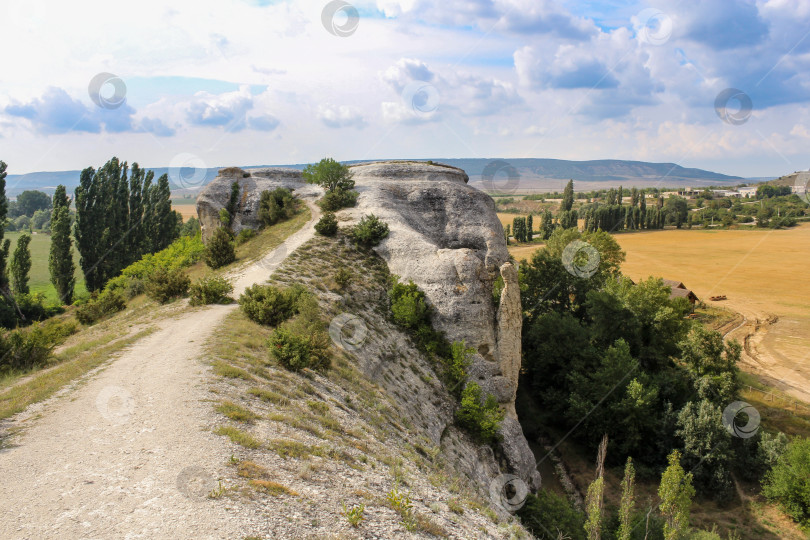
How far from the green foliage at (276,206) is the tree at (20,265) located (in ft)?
95.0

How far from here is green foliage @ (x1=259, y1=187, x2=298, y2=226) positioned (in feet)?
121

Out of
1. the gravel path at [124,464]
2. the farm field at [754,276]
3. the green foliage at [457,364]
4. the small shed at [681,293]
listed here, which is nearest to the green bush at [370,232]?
the green foliage at [457,364]

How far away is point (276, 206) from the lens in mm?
37188

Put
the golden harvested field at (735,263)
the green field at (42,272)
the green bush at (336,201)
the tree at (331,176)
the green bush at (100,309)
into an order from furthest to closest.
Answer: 1. the golden harvested field at (735,263)
2. the green field at (42,272)
3. the tree at (331,176)
4. the green bush at (336,201)
5. the green bush at (100,309)

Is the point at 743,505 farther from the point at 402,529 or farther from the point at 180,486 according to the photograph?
the point at 180,486

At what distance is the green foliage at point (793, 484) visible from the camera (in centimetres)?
2284

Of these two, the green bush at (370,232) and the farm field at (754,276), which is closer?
the green bush at (370,232)

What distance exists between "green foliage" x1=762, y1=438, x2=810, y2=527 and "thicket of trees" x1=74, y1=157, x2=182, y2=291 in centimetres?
6476

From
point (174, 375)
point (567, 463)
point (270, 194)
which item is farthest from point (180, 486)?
point (270, 194)

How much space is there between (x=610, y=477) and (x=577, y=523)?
13.5m

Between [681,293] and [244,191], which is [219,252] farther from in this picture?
[681,293]

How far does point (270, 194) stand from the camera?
3866 centimetres

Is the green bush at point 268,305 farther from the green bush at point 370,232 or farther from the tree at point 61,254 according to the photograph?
the tree at point 61,254

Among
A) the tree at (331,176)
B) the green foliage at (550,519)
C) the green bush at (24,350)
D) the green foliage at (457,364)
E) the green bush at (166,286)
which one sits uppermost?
the tree at (331,176)
